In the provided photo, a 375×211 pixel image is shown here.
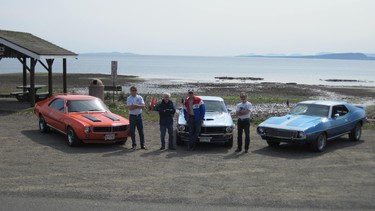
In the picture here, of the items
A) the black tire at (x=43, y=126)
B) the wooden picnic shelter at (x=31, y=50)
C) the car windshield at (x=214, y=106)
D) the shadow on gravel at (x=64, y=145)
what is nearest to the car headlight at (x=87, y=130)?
the shadow on gravel at (x=64, y=145)

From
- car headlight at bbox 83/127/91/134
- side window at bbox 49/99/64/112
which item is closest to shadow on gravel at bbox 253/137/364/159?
car headlight at bbox 83/127/91/134

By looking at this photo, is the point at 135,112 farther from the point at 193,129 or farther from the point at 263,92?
the point at 263,92

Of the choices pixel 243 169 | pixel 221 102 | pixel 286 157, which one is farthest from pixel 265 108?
pixel 243 169

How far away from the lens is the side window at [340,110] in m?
13.9

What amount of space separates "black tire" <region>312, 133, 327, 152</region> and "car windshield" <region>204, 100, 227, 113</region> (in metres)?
3.18

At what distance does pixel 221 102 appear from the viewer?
1485 cm

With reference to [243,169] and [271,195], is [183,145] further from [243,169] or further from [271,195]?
[271,195]

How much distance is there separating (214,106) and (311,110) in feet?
10.0

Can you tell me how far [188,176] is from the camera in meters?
9.48

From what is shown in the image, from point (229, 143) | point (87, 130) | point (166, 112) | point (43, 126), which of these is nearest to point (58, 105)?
point (43, 126)

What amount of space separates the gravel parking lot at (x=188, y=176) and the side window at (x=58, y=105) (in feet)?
3.10

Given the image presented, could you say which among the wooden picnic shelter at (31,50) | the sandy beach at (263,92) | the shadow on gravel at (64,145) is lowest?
the sandy beach at (263,92)

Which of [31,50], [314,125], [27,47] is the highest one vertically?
[27,47]

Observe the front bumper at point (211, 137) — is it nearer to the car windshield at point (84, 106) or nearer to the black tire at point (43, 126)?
the car windshield at point (84, 106)
